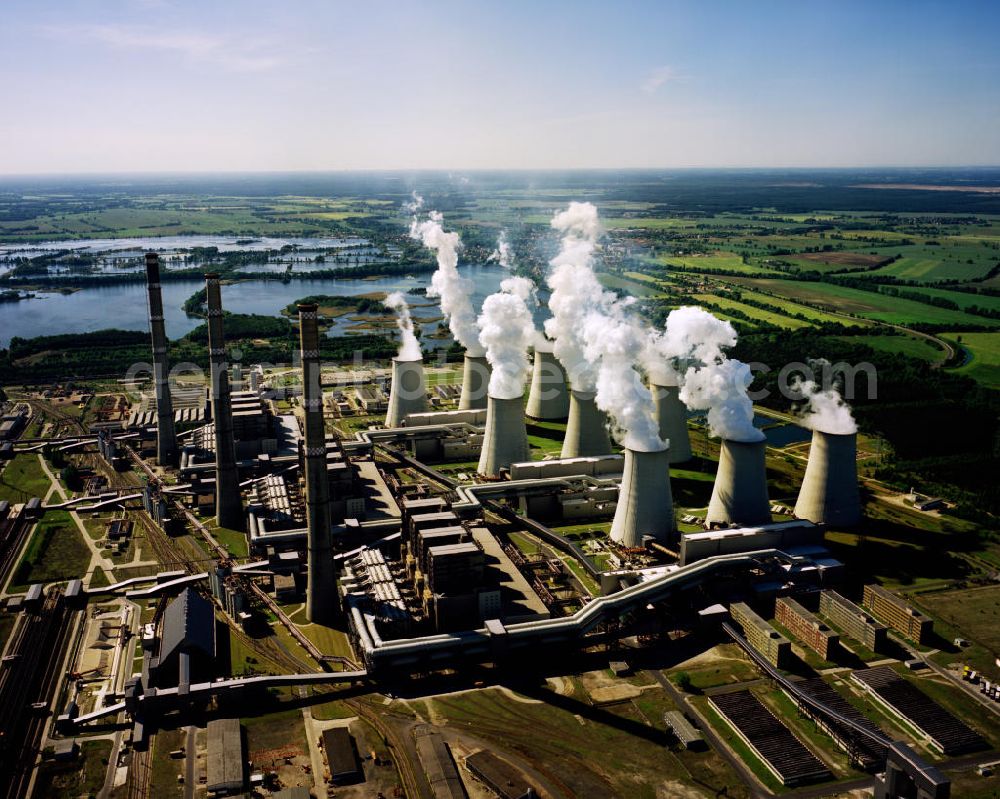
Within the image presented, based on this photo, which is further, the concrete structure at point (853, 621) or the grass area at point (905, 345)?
the grass area at point (905, 345)

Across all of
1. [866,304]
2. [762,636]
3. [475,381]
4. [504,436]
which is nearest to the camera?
[762,636]

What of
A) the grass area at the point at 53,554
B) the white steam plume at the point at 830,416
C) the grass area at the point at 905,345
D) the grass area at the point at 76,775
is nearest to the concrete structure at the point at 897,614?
the white steam plume at the point at 830,416

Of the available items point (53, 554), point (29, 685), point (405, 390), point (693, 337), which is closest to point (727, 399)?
point (693, 337)

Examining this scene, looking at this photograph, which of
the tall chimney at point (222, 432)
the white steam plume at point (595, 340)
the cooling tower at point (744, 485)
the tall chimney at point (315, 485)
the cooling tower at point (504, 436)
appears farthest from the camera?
the cooling tower at point (504, 436)

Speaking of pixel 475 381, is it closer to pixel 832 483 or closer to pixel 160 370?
pixel 160 370

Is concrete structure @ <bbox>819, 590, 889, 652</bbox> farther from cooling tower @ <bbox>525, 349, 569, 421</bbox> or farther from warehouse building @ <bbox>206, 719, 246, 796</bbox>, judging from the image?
cooling tower @ <bbox>525, 349, 569, 421</bbox>

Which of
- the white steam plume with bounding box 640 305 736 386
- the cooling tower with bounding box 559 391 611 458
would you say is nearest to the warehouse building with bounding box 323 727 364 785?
the white steam plume with bounding box 640 305 736 386

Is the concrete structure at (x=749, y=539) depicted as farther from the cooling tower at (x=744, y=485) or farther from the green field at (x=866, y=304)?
the green field at (x=866, y=304)
